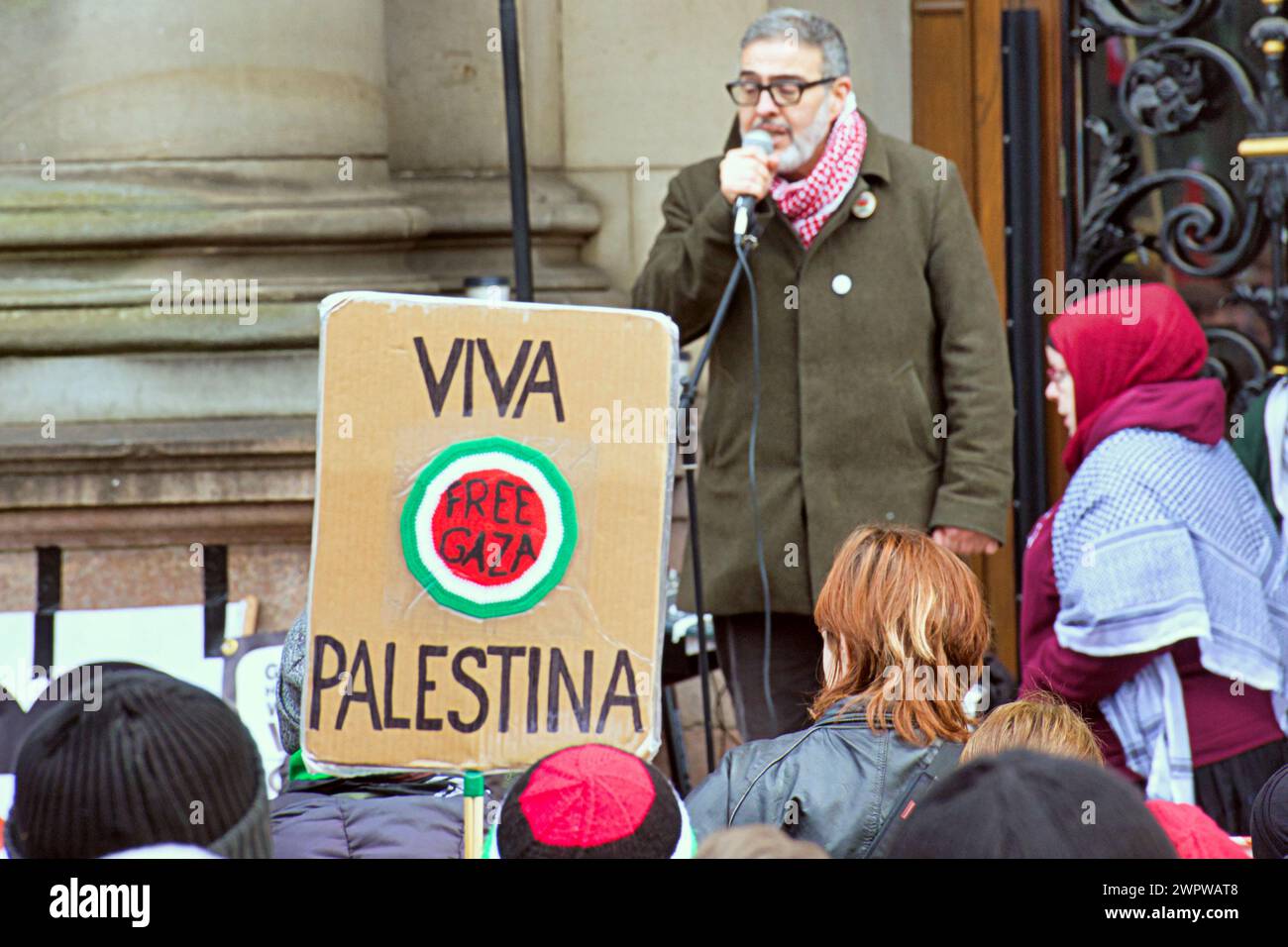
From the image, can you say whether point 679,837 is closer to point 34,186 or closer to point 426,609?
point 426,609

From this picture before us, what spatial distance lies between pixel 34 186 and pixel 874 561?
3.02 meters

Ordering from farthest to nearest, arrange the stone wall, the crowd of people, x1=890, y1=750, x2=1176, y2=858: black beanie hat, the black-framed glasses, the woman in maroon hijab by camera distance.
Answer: the stone wall
the black-framed glasses
the woman in maroon hijab
the crowd of people
x1=890, y1=750, x2=1176, y2=858: black beanie hat

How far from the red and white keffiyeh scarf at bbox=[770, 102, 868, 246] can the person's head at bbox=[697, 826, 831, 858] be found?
8.87 ft

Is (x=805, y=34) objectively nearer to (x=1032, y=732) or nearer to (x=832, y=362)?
(x=832, y=362)

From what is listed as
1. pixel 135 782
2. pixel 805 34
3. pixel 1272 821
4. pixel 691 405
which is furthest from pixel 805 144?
pixel 135 782

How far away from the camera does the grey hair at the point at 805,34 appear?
4254 millimetres

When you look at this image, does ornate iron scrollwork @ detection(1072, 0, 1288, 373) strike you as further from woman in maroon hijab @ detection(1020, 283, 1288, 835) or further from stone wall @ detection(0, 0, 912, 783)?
stone wall @ detection(0, 0, 912, 783)

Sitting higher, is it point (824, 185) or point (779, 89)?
point (779, 89)

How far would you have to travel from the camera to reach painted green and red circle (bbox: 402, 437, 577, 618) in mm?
2615

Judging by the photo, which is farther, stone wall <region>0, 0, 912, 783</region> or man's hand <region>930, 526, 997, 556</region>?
stone wall <region>0, 0, 912, 783</region>

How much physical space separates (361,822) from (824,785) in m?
0.67

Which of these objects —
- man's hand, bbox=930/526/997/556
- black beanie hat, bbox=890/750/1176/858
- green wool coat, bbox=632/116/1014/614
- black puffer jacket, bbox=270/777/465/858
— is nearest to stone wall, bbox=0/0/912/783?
green wool coat, bbox=632/116/1014/614

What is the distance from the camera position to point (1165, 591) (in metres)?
3.89
